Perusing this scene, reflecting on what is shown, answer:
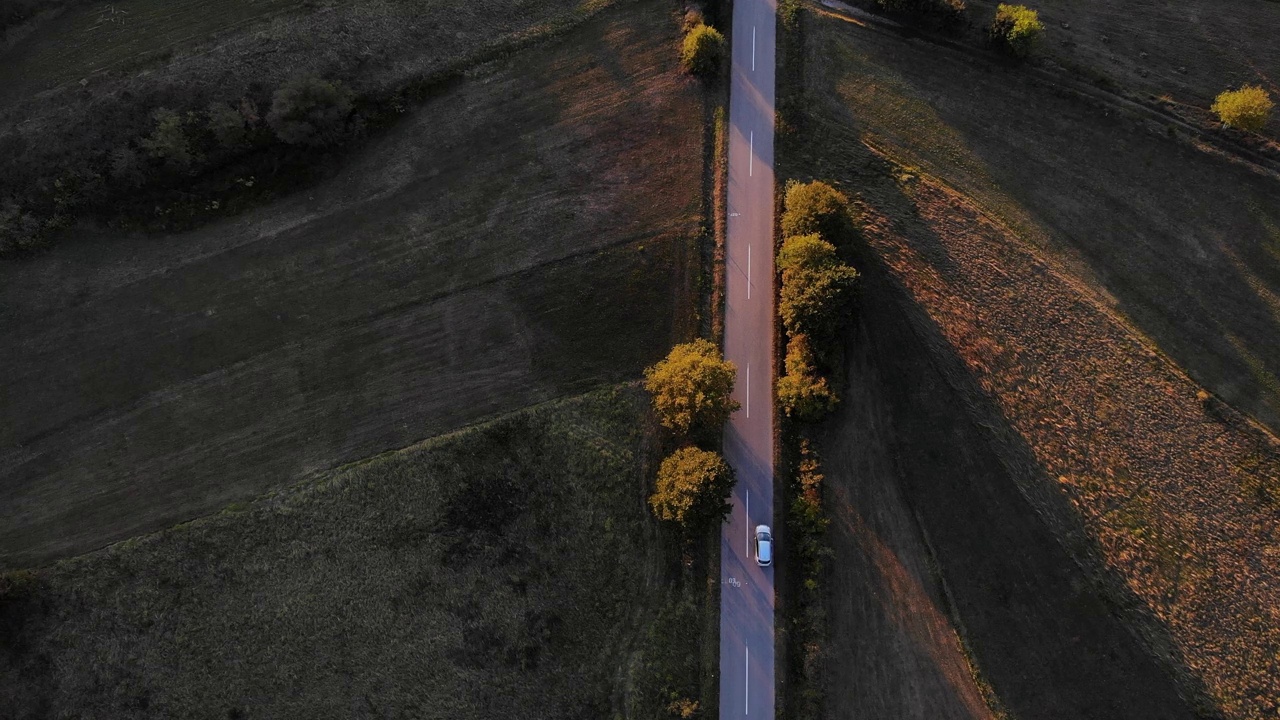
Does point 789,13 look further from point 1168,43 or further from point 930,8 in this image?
point 1168,43

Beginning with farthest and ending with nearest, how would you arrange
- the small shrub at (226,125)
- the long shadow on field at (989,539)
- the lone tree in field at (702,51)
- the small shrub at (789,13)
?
the small shrub at (789,13) → the lone tree in field at (702,51) → the small shrub at (226,125) → the long shadow on field at (989,539)

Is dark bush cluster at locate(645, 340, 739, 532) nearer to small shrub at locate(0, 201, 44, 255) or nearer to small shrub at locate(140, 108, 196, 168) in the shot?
small shrub at locate(140, 108, 196, 168)

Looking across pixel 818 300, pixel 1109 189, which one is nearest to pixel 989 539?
pixel 818 300

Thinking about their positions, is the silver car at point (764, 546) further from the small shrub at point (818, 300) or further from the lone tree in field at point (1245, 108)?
the lone tree in field at point (1245, 108)

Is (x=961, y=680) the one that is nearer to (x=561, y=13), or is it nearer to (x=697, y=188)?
(x=697, y=188)

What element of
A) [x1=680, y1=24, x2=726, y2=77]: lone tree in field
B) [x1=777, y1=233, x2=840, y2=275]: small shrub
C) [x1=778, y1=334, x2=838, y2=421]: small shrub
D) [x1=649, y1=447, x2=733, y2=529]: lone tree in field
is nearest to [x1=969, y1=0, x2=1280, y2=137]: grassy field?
[x1=680, y1=24, x2=726, y2=77]: lone tree in field

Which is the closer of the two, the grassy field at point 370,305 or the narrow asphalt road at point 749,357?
the narrow asphalt road at point 749,357

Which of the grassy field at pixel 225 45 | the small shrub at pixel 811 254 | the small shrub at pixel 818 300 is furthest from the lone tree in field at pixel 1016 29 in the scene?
the grassy field at pixel 225 45

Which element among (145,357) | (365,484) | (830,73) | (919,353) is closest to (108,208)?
(145,357)
